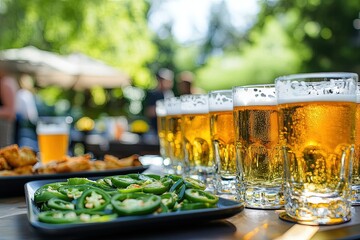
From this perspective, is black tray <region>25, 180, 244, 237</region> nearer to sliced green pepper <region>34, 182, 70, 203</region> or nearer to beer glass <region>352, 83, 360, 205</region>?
sliced green pepper <region>34, 182, 70, 203</region>

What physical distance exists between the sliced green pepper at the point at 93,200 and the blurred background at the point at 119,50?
502 centimetres

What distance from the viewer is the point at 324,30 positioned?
17.6 meters

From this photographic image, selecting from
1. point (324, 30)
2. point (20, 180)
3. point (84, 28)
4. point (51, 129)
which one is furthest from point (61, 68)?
point (324, 30)

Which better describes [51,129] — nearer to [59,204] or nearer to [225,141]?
[225,141]

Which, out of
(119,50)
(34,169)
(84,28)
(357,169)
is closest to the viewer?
(357,169)

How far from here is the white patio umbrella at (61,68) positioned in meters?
9.88

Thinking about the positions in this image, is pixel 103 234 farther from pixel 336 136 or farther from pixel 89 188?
pixel 336 136

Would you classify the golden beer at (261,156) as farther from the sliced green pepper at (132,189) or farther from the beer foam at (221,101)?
the sliced green pepper at (132,189)

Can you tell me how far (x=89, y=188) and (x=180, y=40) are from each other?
Result: 133 ft

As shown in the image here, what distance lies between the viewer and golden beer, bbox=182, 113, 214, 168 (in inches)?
60.9

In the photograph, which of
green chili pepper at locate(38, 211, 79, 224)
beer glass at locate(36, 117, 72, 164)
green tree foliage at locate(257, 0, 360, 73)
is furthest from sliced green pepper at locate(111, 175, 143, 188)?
green tree foliage at locate(257, 0, 360, 73)

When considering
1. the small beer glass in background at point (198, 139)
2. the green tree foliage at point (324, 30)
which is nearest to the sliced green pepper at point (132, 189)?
the small beer glass in background at point (198, 139)

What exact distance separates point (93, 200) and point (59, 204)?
0.22ft

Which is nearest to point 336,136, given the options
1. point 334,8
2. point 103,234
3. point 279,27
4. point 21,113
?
point 103,234
